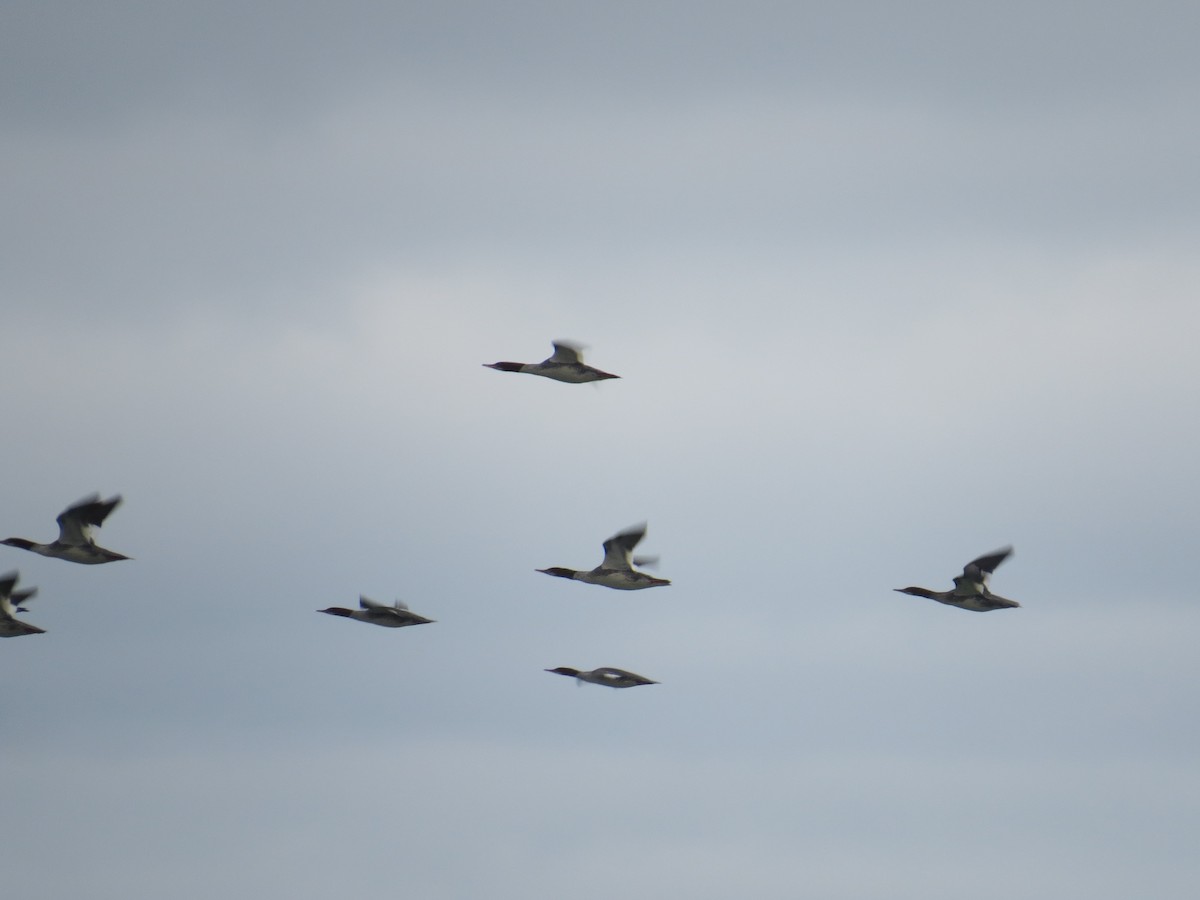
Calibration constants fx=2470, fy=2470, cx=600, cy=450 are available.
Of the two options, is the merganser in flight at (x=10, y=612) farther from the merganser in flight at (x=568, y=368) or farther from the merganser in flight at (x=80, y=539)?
the merganser in flight at (x=568, y=368)

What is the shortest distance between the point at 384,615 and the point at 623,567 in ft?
37.9

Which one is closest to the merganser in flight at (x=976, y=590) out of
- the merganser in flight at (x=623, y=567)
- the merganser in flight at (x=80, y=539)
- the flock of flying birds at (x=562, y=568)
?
the flock of flying birds at (x=562, y=568)

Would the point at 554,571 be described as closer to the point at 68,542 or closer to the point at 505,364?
the point at 505,364

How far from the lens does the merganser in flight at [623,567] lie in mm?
107137

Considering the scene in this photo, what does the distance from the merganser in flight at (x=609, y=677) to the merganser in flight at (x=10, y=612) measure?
24534mm

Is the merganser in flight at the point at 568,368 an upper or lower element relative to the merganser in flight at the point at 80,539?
upper

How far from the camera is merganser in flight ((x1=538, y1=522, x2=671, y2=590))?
352 ft

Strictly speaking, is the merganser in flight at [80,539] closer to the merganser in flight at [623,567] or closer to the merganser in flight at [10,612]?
the merganser in flight at [10,612]

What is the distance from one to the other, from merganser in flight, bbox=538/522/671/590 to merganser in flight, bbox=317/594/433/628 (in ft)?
25.9

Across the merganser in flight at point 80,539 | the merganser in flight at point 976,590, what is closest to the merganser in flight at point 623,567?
the merganser in flight at point 976,590

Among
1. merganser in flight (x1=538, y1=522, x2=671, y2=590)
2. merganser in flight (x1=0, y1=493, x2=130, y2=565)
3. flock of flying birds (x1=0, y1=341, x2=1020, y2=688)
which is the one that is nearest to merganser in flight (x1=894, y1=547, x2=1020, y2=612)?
flock of flying birds (x1=0, y1=341, x2=1020, y2=688)

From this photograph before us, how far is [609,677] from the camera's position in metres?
108

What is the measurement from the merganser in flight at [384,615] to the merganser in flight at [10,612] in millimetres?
13812

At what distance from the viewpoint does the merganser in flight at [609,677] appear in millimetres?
107188
